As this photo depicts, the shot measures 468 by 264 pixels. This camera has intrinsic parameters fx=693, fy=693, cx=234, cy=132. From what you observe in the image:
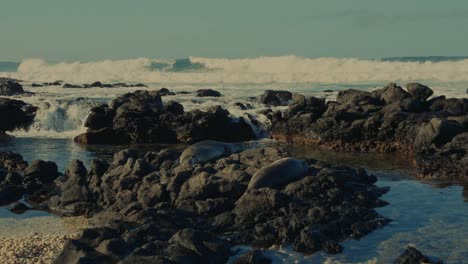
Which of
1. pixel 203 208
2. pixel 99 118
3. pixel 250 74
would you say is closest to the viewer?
pixel 203 208

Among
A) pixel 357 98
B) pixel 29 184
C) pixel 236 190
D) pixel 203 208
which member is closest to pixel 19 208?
pixel 29 184

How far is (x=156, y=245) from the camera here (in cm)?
1191

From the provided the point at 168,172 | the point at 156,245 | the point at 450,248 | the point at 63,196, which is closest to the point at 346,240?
the point at 450,248

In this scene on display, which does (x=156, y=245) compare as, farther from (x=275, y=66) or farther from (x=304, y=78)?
(x=275, y=66)

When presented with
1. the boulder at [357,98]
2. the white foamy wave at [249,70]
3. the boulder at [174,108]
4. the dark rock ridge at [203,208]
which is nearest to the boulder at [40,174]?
the dark rock ridge at [203,208]

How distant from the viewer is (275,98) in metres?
40.7

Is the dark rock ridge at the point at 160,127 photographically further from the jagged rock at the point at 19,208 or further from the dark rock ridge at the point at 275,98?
the jagged rock at the point at 19,208

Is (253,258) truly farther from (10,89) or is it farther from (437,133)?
(10,89)

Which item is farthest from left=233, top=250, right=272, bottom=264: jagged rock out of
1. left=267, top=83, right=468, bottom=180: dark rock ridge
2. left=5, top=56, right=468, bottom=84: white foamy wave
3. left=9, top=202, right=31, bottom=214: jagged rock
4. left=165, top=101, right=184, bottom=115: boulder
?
left=5, top=56, right=468, bottom=84: white foamy wave

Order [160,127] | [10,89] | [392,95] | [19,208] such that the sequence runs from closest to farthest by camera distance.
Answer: [19,208]
[392,95]
[160,127]
[10,89]

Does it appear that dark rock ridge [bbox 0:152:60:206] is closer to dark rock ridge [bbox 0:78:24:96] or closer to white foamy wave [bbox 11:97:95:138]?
white foamy wave [bbox 11:97:95:138]

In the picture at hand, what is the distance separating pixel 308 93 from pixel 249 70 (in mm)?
31792

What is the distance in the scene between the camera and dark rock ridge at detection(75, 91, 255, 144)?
1151 inches

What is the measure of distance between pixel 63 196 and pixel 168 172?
8.57 feet
